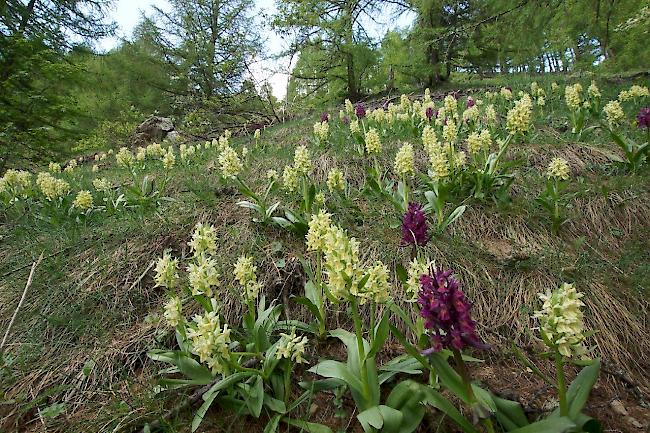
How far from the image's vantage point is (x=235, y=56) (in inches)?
421

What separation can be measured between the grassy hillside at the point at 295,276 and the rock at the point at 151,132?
668 cm

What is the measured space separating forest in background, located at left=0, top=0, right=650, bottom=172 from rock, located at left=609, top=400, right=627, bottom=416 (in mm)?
5323

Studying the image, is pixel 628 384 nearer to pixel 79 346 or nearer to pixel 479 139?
pixel 479 139

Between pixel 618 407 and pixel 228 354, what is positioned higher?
pixel 228 354

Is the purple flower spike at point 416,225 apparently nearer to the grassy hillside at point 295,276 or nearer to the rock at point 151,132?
the grassy hillside at point 295,276

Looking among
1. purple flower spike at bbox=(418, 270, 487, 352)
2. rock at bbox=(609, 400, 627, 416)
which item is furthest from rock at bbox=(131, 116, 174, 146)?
rock at bbox=(609, 400, 627, 416)

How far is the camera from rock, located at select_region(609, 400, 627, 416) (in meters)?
1.80

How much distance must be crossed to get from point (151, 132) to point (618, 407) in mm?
11508

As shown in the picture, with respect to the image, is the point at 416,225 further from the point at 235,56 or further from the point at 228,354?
the point at 235,56

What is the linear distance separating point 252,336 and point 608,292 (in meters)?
2.29

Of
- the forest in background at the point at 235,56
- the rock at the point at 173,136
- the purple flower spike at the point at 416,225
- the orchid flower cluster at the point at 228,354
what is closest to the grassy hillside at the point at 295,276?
the orchid flower cluster at the point at 228,354

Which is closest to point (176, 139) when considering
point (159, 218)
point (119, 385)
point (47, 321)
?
point (159, 218)

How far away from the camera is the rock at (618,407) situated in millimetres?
1801

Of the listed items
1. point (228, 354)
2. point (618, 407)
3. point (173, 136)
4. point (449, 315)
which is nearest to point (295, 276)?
point (228, 354)
